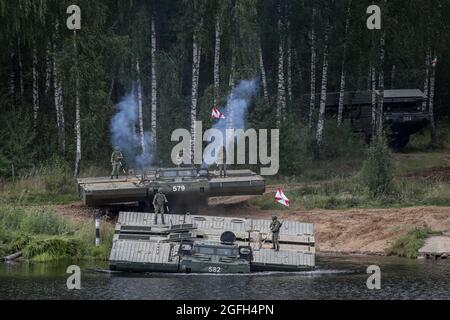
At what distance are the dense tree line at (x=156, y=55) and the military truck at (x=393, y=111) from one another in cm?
123

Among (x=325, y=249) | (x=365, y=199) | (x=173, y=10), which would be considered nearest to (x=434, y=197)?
(x=365, y=199)

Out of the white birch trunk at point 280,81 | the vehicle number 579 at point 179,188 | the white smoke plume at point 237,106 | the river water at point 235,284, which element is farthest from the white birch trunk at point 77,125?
the river water at point 235,284

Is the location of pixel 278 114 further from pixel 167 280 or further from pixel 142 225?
pixel 167 280

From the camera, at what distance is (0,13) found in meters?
46.5

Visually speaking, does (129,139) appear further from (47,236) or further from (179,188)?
(47,236)

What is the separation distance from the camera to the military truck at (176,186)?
4300cm

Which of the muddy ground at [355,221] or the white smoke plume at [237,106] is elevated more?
the white smoke plume at [237,106]

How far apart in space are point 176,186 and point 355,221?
715 centimetres

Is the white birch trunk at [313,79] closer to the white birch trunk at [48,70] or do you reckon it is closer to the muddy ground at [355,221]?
the white birch trunk at [48,70]

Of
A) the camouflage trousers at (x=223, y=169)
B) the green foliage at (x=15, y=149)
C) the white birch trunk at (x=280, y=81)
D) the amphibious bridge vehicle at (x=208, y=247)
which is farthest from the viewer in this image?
the white birch trunk at (x=280, y=81)

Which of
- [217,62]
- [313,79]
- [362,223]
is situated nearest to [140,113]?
[217,62]

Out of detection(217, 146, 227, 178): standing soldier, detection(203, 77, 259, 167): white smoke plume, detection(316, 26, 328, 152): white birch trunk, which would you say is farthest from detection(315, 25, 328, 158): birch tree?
detection(217, 146, 227, 178): standing soldier

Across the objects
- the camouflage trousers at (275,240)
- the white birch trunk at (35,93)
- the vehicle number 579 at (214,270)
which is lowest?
the vehicle number 579 at (214,270)

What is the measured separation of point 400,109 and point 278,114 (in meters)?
9.54
